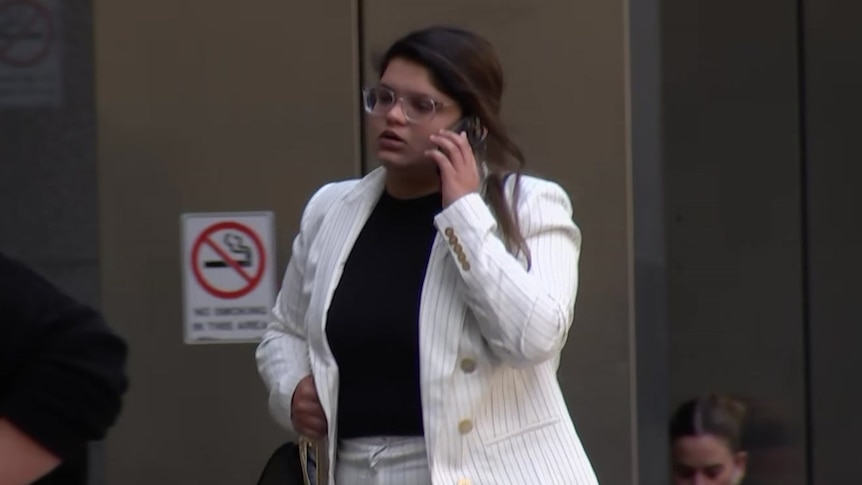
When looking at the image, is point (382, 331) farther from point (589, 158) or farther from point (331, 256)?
point (589, 158)

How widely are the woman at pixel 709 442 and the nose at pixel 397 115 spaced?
245 cm

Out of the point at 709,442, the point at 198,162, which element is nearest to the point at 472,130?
the point at 198,162

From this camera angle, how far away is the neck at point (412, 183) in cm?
373

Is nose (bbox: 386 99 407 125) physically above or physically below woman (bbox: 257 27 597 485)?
above

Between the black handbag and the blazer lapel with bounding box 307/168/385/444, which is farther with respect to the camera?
the black handbag

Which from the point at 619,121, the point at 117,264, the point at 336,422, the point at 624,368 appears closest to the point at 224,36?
the point at 117,264

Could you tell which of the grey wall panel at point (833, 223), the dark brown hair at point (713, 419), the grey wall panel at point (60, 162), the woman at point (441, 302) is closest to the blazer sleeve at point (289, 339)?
the woman at point (441, 302)

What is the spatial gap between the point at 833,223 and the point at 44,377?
4273 mm

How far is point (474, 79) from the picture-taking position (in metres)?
3.69

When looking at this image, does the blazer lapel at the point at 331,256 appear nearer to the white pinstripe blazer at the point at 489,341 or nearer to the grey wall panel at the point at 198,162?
the white pinstripe blazer at the point at 489,341

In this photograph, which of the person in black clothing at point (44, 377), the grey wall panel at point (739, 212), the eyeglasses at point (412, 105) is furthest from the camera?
the grey wall panel at point (739, 212)

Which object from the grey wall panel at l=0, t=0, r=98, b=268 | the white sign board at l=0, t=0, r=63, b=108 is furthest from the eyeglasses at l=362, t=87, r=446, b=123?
the white sign board at l=0, t=0, r=63, b=108

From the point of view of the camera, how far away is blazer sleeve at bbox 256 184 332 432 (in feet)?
12.6

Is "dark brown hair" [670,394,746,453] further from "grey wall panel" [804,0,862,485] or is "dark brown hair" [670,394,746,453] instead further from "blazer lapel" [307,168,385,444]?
"blazer lapel" [307,168,385,444]
